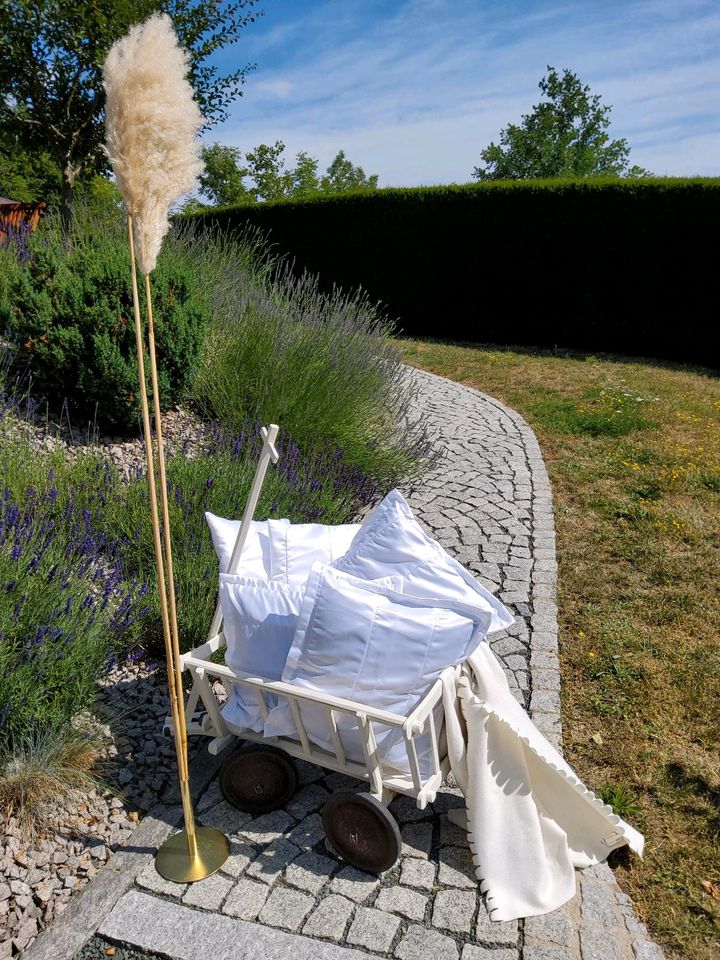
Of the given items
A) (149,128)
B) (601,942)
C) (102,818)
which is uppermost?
(149,128)

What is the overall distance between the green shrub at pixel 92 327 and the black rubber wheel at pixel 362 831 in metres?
3.46

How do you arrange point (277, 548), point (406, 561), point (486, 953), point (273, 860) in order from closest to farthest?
point (486, 953)
point (273, 860)
point (406, 561)
point (277, 548)

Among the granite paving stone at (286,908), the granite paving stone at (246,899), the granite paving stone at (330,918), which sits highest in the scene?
the granite paving stone at (246,899)

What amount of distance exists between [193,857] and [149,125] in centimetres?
231

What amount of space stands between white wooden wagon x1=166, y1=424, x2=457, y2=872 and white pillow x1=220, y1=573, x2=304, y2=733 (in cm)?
7

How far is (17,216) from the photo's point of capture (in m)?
11.0

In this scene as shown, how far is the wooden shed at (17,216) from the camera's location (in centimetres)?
773

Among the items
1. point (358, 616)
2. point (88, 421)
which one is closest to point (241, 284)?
point (88, 421)

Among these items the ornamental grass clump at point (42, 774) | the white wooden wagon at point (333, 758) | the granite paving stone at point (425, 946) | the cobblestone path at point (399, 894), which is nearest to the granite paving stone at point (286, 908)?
the cobblestone path at point (399, 894)

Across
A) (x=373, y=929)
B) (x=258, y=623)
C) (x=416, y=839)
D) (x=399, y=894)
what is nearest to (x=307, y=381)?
(x=258, y=623)

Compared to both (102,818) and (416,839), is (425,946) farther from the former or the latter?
(102,818)

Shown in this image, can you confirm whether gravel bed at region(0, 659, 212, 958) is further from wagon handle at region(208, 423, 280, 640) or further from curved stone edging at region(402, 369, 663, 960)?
curved stone edging at region(402, 369, 663, 960)

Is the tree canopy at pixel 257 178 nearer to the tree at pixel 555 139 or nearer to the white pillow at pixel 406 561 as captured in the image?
the tree at pixel 555 139

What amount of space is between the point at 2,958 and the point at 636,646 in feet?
10.4
